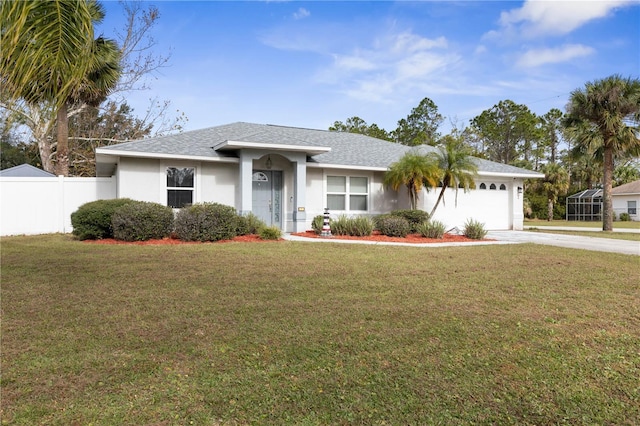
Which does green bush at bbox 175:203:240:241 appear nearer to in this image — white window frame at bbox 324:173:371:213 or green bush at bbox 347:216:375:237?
green bush at bbox 347:216:375:237

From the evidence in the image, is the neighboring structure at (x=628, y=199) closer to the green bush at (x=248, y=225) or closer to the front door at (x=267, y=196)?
the front door at (x=267, y=196)

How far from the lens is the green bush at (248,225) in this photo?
13.4 meters

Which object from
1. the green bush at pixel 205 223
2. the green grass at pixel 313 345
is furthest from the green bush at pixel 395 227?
the green grass at pixel 313 345

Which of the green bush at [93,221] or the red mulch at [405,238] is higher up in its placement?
the green bush at [93,221]

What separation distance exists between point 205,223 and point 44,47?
9.14 m

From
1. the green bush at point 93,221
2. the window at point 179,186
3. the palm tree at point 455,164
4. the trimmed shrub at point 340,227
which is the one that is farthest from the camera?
the palm tree at point 455,164

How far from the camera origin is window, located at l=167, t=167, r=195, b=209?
1474 cm

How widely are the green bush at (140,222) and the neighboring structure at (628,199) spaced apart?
134 feet

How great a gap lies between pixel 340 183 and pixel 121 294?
12.1m

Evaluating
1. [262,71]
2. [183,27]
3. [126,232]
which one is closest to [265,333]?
[126,232]

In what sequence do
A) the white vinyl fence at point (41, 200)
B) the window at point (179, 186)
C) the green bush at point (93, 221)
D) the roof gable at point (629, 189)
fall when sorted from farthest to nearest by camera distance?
the roof gable at point (629, 189), the white vinyl fence at point (41, 200), the window at point (179, 186), the green bush at point (93, 221)

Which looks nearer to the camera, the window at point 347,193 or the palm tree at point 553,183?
the window at point 347,193

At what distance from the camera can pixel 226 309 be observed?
550 cm

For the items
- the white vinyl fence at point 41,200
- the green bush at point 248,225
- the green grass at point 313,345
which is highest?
the white vinyl fence at point 41,200
